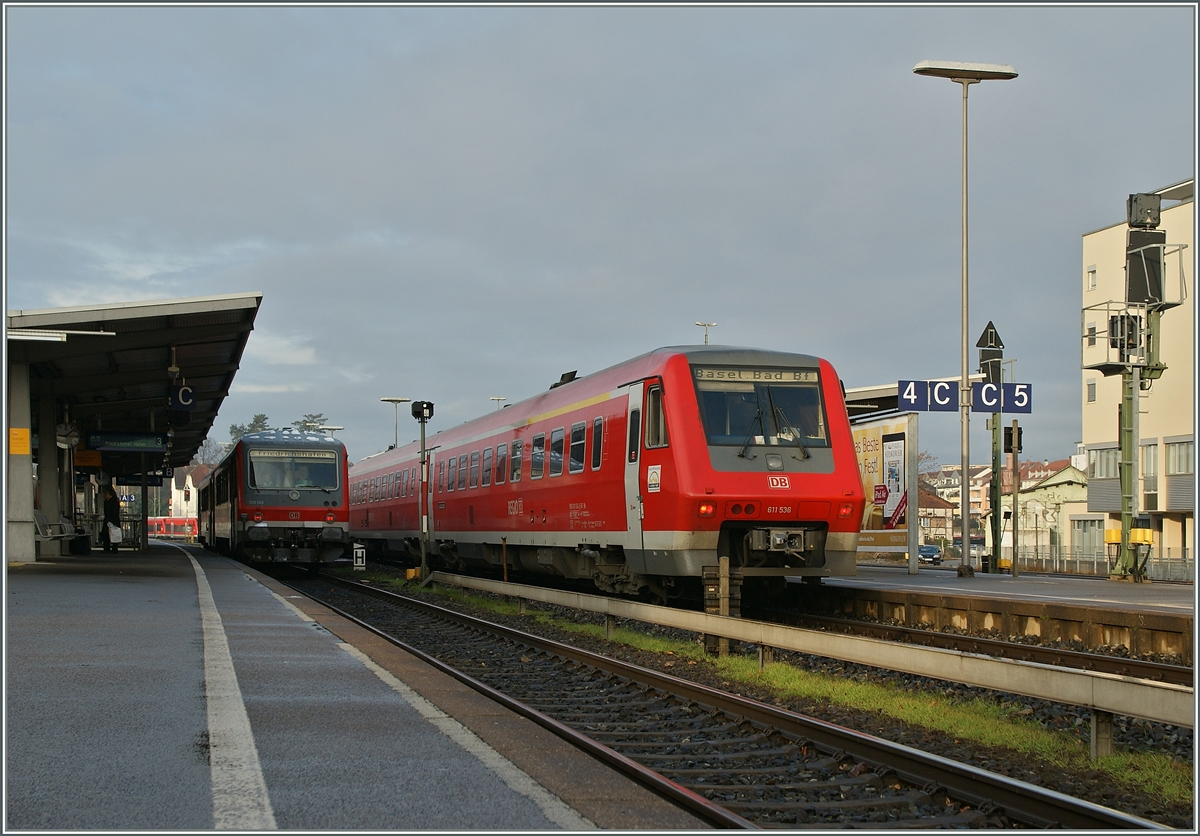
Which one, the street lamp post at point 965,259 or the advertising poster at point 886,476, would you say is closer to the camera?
the street lamp post at point 965,259

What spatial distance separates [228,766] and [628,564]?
9.92 m

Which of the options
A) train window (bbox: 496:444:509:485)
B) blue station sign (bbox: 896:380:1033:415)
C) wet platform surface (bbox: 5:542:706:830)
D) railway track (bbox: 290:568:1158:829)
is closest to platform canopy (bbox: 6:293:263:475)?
train window (bbox: 496:444:509:485)

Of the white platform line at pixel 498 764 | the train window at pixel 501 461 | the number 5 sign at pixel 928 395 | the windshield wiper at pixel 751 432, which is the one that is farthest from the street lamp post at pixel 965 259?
the white platform line at pixel 498 764

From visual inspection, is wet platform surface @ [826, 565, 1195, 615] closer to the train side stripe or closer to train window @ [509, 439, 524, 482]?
the train side stripe

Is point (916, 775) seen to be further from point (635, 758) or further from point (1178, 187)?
point (1178, 187)

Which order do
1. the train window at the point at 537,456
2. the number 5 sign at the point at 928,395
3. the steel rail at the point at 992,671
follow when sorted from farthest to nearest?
1. the number 5 sign at the point at 928,395
2. the train window at the point at 537,456
3. the steel rail at the point at 992,671

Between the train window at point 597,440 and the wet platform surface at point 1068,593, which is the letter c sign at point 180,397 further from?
the wet platform surface at point 1068,593

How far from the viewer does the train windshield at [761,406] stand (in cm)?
1490

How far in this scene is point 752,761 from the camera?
724 centimetres

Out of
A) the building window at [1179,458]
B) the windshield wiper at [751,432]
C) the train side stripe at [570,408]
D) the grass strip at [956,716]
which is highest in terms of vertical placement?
the train side stripe at [570,408]

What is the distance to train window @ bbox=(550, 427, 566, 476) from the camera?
1864cm

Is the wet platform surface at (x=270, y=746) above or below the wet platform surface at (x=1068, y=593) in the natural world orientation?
above

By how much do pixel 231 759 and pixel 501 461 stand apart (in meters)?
15.9

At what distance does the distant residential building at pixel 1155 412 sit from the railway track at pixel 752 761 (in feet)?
143
